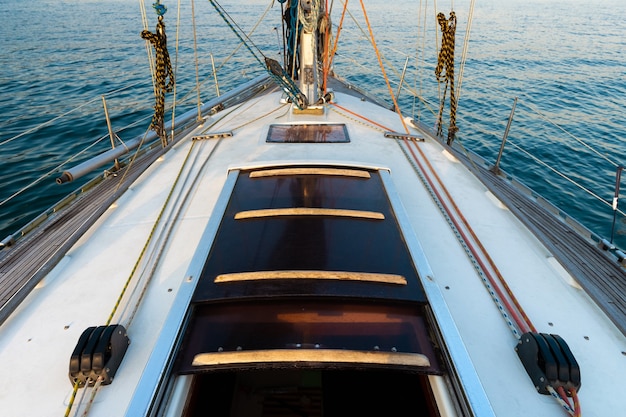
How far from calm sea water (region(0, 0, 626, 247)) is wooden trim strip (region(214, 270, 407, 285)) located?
2.96m

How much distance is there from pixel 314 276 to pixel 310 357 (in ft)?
1.98

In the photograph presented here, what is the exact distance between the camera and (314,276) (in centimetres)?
255

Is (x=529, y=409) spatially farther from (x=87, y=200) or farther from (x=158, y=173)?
(x=87, y=200)

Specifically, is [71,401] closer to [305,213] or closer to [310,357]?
[310,357]

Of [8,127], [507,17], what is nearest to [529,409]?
[8,127]

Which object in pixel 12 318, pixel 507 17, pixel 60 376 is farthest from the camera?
pixel 507 17

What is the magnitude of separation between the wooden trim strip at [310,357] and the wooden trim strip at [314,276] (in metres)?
0.55

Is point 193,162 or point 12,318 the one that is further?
point 193,162

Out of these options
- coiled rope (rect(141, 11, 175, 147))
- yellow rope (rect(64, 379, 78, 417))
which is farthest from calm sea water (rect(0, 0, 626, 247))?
yellow rope (rect(64, 379, 78, 417))

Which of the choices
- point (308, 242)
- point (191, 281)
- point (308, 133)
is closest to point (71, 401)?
point (191, 281)

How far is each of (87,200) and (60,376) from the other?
150 inches

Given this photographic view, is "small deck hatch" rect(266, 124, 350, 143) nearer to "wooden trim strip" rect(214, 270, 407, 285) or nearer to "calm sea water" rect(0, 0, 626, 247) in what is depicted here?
"calm sea water" rect(0, 0, 626, 247)

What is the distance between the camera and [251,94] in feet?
28.2

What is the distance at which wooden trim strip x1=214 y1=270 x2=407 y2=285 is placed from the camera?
255cm
